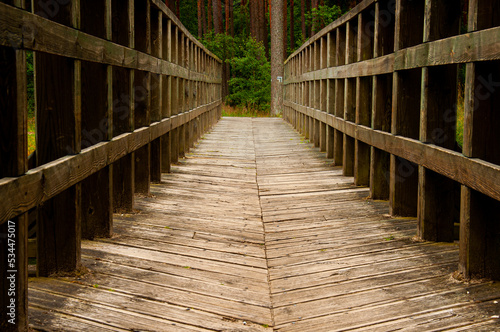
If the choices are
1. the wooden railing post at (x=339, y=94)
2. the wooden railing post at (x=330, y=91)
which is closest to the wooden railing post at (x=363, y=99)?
the wooden railing post at (x=339, y=94)

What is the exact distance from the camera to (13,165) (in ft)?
7.32

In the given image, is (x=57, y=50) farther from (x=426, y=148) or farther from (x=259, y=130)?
(x=259, y=130)

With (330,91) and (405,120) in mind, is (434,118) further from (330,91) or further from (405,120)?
(330,91)

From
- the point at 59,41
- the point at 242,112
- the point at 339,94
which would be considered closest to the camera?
the point at 59,41

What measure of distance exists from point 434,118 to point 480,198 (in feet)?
3.22

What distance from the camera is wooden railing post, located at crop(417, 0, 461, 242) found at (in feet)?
12.7

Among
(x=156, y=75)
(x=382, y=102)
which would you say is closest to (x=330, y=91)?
(x=382, y=102)

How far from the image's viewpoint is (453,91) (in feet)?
12.8

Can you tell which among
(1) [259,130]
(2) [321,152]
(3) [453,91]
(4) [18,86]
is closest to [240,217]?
(3) [453,91]

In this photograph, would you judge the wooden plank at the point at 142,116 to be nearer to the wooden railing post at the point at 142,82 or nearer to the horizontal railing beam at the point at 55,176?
the wooden railing post at the point at 142,82

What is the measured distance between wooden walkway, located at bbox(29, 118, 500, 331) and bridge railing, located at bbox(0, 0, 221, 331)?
250mm

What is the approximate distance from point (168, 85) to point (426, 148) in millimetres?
3758

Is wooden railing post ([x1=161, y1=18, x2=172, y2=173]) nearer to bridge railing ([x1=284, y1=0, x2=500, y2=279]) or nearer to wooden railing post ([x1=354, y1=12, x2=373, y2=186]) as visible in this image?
bridge railing ([x1=284, y1=0, x2=500, y2=279])

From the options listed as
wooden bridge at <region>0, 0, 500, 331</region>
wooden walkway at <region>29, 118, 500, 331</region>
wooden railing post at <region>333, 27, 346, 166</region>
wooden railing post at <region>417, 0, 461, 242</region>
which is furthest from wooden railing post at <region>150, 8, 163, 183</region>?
wooden railing post at <region>417, 0, 461, 242</region>
